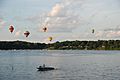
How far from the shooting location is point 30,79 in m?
47.9

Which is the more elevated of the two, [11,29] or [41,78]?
[11,29]

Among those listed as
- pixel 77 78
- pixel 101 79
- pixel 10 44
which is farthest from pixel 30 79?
pixel 10 44

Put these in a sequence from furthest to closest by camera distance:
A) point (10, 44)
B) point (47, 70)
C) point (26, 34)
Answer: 1. point (10, 44)
2. point (47, 70)
3. point (26, 34)

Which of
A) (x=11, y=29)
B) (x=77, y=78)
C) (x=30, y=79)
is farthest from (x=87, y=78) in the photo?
(x=11, y=29)

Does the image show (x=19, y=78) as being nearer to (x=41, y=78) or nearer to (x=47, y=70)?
(x=41, y=78)

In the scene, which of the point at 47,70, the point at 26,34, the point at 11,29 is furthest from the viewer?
the point at 47,70

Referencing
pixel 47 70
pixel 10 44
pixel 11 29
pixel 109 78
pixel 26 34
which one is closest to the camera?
pixel 11 29

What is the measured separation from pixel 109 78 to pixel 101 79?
1.73 m

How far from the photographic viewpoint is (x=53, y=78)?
4881 centimetres

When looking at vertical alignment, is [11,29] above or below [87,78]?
above

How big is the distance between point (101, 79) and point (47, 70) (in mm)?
16040

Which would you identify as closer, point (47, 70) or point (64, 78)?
point (64, 78)

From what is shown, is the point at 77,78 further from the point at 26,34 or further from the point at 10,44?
the point at 10,44

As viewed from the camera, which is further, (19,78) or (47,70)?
(47,70)
